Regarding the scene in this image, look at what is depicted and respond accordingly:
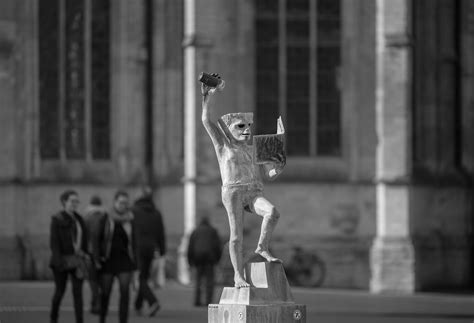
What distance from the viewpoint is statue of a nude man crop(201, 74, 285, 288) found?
13.4m

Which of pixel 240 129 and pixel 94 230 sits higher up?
pixel 240 129

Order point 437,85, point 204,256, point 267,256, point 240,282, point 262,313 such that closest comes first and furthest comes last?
point 262,313 → point 240,282 → point 267,256 → point 204,256 → point 437,85

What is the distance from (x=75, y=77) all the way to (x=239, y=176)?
20.1 metres

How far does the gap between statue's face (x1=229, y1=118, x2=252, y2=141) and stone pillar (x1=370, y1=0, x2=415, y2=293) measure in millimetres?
16274

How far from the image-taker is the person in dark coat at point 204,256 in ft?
83.7

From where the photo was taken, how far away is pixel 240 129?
1370 centimetres

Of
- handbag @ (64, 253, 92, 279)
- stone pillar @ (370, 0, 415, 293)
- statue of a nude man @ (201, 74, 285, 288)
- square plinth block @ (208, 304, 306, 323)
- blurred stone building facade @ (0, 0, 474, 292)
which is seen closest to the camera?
square plinth block @ (208, 304, 306, 323)

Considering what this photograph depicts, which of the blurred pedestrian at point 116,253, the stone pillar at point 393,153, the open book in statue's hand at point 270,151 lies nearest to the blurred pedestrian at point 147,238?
the blurred pedestrian at point 116,253

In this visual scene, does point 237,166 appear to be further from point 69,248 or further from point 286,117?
point 286,117

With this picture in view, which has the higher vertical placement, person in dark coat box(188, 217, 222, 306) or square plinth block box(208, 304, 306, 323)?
square plinth block box(208, 304, 306, 323)

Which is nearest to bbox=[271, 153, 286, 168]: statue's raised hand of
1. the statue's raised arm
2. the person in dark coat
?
the statue's raised arm

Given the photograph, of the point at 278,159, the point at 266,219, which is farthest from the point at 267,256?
the point at 278,159

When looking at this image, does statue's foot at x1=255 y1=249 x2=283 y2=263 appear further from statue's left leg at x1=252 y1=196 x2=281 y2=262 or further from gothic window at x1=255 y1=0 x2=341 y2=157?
gothic window at x1=255 y1=0 x2=341 y2=157

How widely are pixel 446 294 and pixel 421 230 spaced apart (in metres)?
2.09
